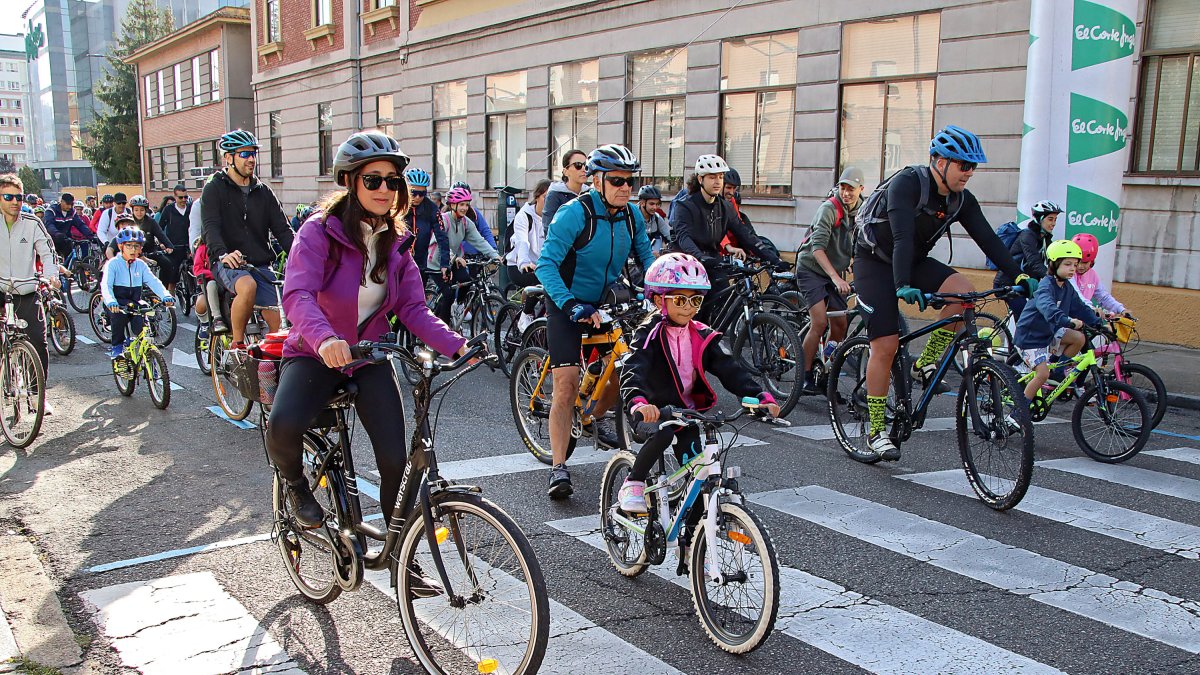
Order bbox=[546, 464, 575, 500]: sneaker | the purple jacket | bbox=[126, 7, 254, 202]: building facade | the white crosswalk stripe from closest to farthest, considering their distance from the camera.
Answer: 1. the purple jacket
2. the white crosswalk stripe
3. bbox=[546, 464, 575, 500]: sneaker
4. bbox=[126, 7, 254, 202]: building facade

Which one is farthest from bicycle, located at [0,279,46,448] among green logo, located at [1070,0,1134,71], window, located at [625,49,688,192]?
window, located at [625,49,688,192]

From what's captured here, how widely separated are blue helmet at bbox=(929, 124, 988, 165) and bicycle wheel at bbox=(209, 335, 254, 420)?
5672mm

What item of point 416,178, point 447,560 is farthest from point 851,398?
point 416,178

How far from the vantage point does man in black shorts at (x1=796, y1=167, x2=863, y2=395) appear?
28.5 ft

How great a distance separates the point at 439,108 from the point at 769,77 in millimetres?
11614

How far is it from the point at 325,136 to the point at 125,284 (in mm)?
22773

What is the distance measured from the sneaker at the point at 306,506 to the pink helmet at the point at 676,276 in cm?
168

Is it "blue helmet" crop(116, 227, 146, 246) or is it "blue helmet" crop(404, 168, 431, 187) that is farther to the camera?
"blue helmet" crop(404, 168, 431, 187)

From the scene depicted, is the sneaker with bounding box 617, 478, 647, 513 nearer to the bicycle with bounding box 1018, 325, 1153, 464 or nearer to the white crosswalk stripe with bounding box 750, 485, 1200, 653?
the white crosswalk stripe with bounding box 750, 485, 1200, 653

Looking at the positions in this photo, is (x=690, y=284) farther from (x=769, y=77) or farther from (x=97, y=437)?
(x=769, y=77)

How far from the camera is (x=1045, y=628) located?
13.3 ft

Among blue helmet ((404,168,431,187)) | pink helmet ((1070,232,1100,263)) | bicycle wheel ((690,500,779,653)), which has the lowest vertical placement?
bicycle wheel ((690,500,779,653))

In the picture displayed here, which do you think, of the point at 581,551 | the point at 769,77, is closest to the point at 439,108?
the point at 769,77

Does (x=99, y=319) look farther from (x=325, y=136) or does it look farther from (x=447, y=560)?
(x=325, y=136)
